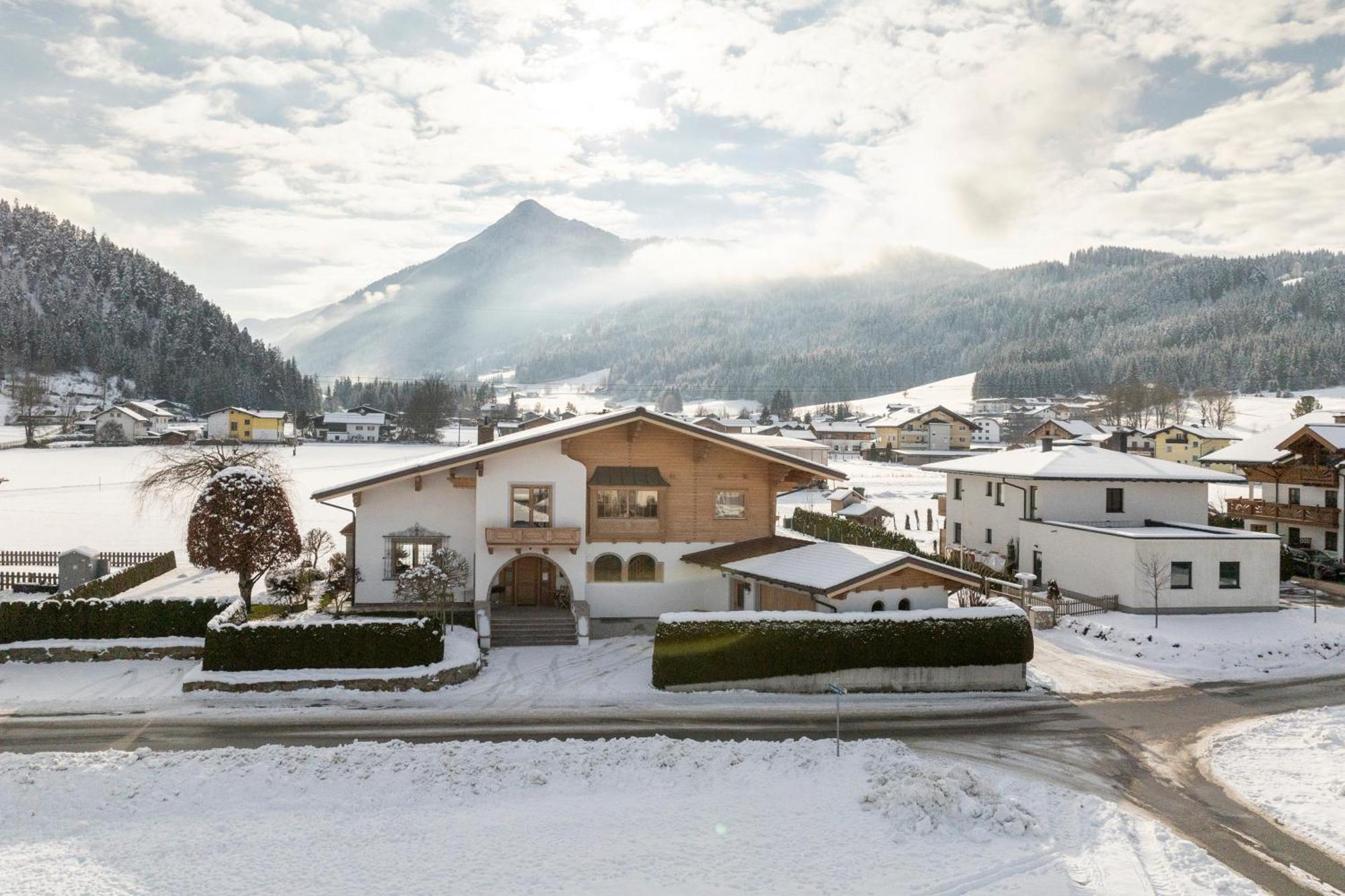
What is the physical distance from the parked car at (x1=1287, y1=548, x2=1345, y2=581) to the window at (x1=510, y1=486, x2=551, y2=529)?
39297 mm

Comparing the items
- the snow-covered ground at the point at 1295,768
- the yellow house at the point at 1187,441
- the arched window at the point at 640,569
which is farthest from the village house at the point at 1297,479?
the yellow house at the point at 1187,441

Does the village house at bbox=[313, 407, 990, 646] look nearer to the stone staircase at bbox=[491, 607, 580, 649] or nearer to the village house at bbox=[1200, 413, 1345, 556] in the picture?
the stone staircase at bbox=[491, 607, 580, 649]

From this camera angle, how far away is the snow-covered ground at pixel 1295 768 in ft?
54.4

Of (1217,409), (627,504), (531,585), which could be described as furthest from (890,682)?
(1217,409)

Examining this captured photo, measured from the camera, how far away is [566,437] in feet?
102

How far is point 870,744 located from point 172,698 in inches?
769

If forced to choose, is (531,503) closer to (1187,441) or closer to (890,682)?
(890,682)

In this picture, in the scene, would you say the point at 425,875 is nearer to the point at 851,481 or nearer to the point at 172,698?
the point at 172,698

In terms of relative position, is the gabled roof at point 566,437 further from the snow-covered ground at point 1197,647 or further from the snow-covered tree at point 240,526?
the snow-covered ground at point 1197,647

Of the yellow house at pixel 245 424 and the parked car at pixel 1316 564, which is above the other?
the yellow house at pixel 245 424

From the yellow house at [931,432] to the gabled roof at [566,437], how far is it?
12410 cm

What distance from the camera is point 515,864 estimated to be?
1386cm

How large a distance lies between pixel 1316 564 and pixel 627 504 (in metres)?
37.1

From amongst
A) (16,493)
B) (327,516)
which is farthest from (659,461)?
(16,493)
